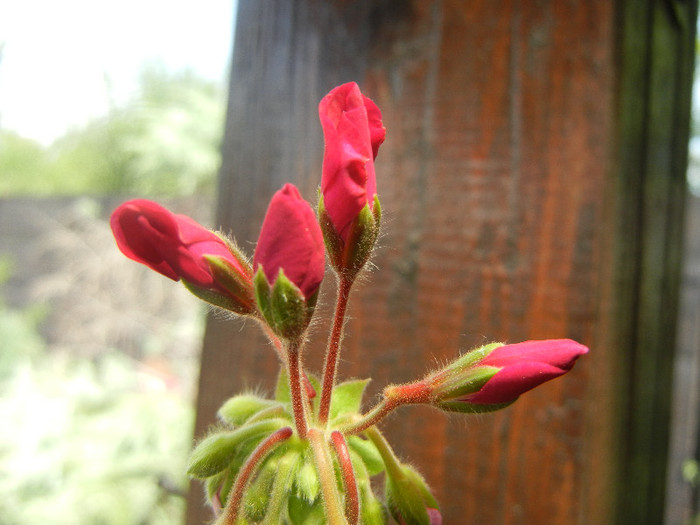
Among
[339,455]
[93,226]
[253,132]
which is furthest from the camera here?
[93,226]

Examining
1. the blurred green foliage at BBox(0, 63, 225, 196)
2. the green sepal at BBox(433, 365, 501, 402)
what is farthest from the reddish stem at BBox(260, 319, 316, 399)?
the blurred green foliage at BBox(0, 63, 225, 196)

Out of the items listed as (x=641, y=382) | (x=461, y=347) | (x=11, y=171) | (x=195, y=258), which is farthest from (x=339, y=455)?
(x=11, y=171)

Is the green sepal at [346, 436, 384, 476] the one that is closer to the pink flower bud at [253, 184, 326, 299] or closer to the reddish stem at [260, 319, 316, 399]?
the reddish stem at [260, 319, 316, 399]

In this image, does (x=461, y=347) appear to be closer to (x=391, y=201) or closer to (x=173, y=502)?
(x=391, y=201)

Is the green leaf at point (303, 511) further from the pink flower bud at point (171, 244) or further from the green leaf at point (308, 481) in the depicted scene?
the pink flower bud at point (171, 244)

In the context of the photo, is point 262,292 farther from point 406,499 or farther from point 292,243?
point 406,499

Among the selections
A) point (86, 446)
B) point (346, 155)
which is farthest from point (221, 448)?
point (86, 446)

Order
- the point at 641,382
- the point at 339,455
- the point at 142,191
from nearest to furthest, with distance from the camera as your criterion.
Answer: the point at 339,455 → the point at 641,382 → the point at 142,191
